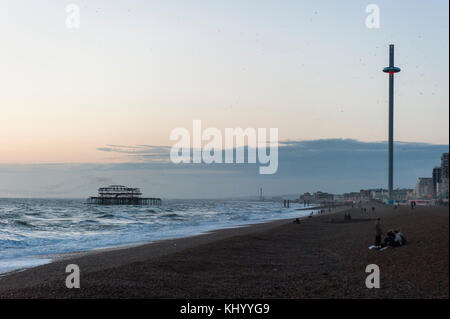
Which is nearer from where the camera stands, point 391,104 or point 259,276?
point 259,276

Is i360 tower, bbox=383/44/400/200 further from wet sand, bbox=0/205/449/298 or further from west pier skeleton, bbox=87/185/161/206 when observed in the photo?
west pier skeleton, bbox=87/185/161/206

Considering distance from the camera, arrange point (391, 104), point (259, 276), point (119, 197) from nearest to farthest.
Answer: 1. point (259, 276)
2. point (391, 104)
3. point (119, 197)

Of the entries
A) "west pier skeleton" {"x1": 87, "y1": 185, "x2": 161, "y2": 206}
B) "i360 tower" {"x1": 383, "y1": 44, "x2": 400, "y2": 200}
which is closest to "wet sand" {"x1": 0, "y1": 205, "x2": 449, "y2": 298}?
"i360 tower" {"x1": 383, "y1": 44, "x2": 400, "y2": 200}

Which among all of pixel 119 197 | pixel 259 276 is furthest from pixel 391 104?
pixel 119 197

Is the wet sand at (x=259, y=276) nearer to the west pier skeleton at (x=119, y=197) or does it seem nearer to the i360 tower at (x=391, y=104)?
the i360 tower at (x=391, y=104)

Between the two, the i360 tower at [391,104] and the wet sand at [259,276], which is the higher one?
the i360 tower at [391,104]

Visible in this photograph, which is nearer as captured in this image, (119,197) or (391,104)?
(391,104)

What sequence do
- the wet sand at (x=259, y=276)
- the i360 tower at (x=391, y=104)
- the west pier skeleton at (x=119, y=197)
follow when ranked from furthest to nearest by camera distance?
the west pier skeleton at (x=119, y=197) → the i360 tower at (x=391, y=104) → the wet sand at (x=259, y=276)

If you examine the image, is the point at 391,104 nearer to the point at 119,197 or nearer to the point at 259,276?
the point at 259,276

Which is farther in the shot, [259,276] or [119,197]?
[119,197]

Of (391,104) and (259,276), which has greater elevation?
(391,104)

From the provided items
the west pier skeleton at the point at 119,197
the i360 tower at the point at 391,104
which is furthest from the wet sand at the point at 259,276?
the west pier skeleton at the point at 119,197

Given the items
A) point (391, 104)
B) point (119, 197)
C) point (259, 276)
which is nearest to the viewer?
point (259, 276)
